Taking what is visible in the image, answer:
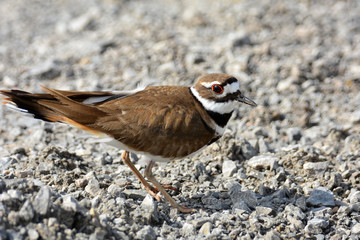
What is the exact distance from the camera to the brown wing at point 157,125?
13.4 ft

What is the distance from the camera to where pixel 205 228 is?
12.6 feet

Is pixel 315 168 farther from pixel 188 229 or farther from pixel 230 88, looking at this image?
pixel 188 229

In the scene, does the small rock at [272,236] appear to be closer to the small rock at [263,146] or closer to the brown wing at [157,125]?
the brown wing at [157,125]

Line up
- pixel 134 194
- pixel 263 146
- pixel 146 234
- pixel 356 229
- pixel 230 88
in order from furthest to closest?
1. pixel 263 146
2. pixel 230 88
3. pixel 134 194
4. pixel 356 229
5. pixel 146 234

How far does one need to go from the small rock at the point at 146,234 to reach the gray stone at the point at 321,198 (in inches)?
63.3

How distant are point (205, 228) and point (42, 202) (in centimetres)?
129

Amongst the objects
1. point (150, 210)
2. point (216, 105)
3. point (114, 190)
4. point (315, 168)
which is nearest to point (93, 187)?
point (114, 190)

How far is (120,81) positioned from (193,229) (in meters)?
3.60

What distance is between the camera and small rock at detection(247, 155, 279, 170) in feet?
16.1

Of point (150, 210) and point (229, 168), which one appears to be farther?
point (229, 168)

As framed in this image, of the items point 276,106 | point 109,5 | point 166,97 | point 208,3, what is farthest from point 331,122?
point 109,5

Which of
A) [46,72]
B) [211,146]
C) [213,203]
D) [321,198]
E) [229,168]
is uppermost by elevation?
[46,72]

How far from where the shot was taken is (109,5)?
9.74m

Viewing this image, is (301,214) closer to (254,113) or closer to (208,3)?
(254,113)
